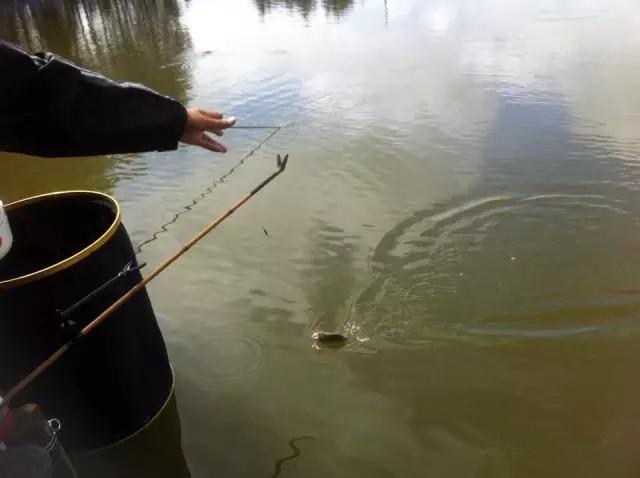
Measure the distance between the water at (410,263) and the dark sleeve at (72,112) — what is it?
153 centimetres

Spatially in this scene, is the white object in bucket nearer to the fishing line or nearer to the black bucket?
the black bucket

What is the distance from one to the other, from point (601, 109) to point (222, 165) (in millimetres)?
4166

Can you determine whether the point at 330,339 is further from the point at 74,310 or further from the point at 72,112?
the point at 72,112

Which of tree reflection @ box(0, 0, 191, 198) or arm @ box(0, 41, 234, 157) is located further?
tree reflection @ box(0, 0, 191, 198)

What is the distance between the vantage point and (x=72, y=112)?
1935 millimetres

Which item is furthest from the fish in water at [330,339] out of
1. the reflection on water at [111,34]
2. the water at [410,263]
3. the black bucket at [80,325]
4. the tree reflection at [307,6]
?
the tree reflection at [307,6]

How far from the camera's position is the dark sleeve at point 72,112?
1862 millimetres

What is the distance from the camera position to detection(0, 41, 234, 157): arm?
6.11 ft

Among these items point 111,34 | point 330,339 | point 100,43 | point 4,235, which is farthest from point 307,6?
point 4,235

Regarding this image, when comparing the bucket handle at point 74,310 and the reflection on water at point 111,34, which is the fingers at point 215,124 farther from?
the reflection on water at point 111,34

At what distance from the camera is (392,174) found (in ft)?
17.4

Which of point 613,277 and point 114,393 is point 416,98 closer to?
point 613,277

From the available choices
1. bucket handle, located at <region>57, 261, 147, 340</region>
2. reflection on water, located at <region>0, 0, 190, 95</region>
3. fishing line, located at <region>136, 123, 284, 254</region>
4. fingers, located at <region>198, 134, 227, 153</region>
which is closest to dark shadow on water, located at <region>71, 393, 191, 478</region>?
bucket handle, located at <region>57, 261, 147, 340</region>

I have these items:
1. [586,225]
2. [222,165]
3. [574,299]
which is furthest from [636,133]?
[222,165]
